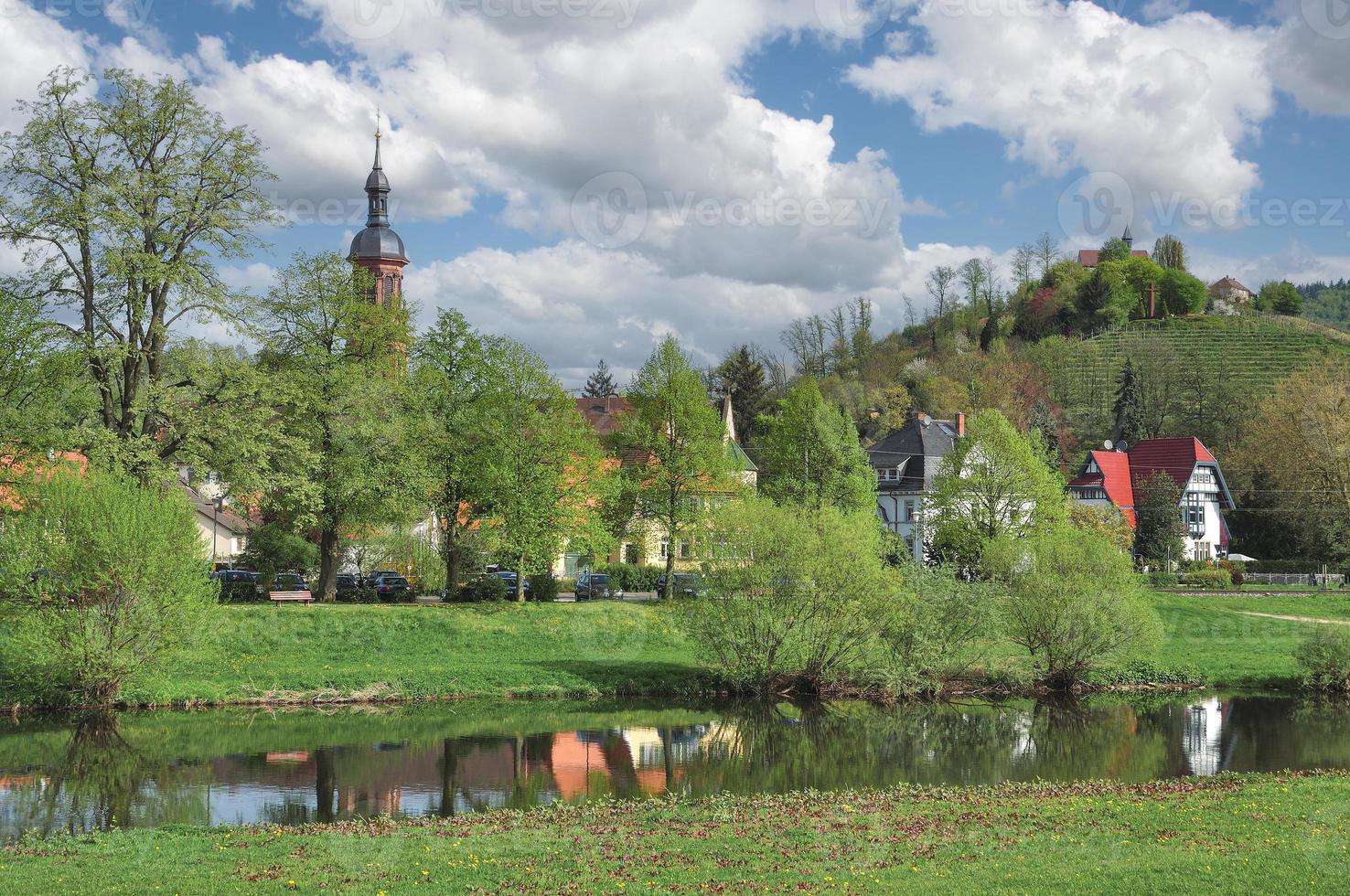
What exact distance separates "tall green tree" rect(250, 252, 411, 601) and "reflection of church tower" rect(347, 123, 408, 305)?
32.7m

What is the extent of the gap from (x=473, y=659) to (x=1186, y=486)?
57.1 metres

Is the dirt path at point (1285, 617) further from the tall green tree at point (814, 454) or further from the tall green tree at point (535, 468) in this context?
the tall green tree at point (535, 468)

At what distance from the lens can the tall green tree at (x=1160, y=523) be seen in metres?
66.8

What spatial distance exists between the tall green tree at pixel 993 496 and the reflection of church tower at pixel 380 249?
4368cm

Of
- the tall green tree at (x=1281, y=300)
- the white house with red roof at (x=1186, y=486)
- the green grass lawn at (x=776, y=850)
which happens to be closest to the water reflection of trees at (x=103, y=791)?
the green grass lawn at (x=776, y=850)

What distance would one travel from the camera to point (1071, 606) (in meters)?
34.0

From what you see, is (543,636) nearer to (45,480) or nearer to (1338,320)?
(45,480)

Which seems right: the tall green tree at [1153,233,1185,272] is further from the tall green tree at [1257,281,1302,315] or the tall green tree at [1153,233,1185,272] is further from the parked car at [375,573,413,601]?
the parked car at [375,573,413,601]

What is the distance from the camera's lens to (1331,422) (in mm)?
66812

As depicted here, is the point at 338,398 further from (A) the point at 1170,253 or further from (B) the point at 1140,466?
(A) the point at 1170,253

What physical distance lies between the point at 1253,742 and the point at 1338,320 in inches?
7912

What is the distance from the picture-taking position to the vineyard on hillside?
9231 centimetres

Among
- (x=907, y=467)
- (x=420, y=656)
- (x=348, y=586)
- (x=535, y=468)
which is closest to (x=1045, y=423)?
(x=907, y=467)

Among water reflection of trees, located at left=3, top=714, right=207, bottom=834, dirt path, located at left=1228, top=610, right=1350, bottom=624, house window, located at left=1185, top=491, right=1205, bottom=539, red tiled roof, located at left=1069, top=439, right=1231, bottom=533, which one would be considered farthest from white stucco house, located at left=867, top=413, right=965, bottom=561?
water reflection of trees, located at left=3, top=714, right=207, bottom=834
